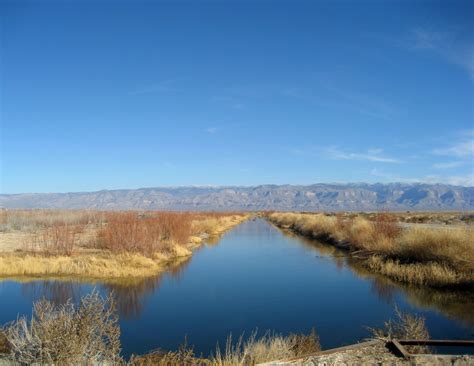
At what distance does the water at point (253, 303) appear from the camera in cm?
1239

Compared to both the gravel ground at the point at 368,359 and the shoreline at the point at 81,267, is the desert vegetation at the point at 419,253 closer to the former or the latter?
the gravel ground at the point at 368,359

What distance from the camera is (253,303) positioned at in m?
16.0

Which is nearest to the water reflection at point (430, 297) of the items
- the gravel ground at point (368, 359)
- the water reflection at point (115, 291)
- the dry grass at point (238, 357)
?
the gravel ground at point (368, 359)

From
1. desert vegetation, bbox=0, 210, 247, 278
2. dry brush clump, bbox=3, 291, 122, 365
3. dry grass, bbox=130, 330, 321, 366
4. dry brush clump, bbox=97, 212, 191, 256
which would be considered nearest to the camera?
dry brush clump, bbox=3, 291, 122, 365

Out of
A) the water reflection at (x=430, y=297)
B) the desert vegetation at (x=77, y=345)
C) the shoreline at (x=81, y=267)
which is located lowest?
the water reflection at (x=430, y=297)

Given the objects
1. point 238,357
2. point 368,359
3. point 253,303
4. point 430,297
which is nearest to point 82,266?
point 253,303

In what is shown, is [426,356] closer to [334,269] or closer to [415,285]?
[415,285]

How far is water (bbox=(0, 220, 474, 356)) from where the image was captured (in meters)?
12.4

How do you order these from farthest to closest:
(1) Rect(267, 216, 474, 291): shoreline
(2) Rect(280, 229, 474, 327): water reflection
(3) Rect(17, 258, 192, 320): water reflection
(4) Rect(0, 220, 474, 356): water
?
(1) Rect(267, 216, 474, 291): shoreline
(3) Rect(17, 258, 192, 320): water reflection
(2) Rect(280, 229, 474, 327): water reflection
(4) Rect(0, 220, 474, 356): water

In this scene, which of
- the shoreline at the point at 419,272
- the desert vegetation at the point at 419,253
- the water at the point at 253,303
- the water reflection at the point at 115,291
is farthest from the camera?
the desert vegetation at the point at 419,253

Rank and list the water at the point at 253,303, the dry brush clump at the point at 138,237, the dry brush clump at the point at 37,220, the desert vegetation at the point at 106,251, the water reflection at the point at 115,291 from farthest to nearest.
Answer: the dry brush clump at the point at 37,220, the dry brush clump at the point at 138,237, the desert vegetation at the point at 106,251, the water reflection at the point at 115,291, the water at the point at 253,303

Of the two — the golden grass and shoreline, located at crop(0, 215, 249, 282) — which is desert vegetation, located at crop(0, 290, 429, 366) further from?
the golden grass

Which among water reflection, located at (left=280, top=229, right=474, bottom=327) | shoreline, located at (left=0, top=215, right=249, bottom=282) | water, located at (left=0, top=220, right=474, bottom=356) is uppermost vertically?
shoreline, located at (left=0, top=215, right=249, bottom=282)

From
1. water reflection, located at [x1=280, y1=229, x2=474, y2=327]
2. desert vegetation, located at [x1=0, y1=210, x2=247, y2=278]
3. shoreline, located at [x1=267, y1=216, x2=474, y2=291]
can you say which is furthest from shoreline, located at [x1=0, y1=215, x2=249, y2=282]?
shoreline, located at [x1=267, y1=216, x2=474, y2=291]
